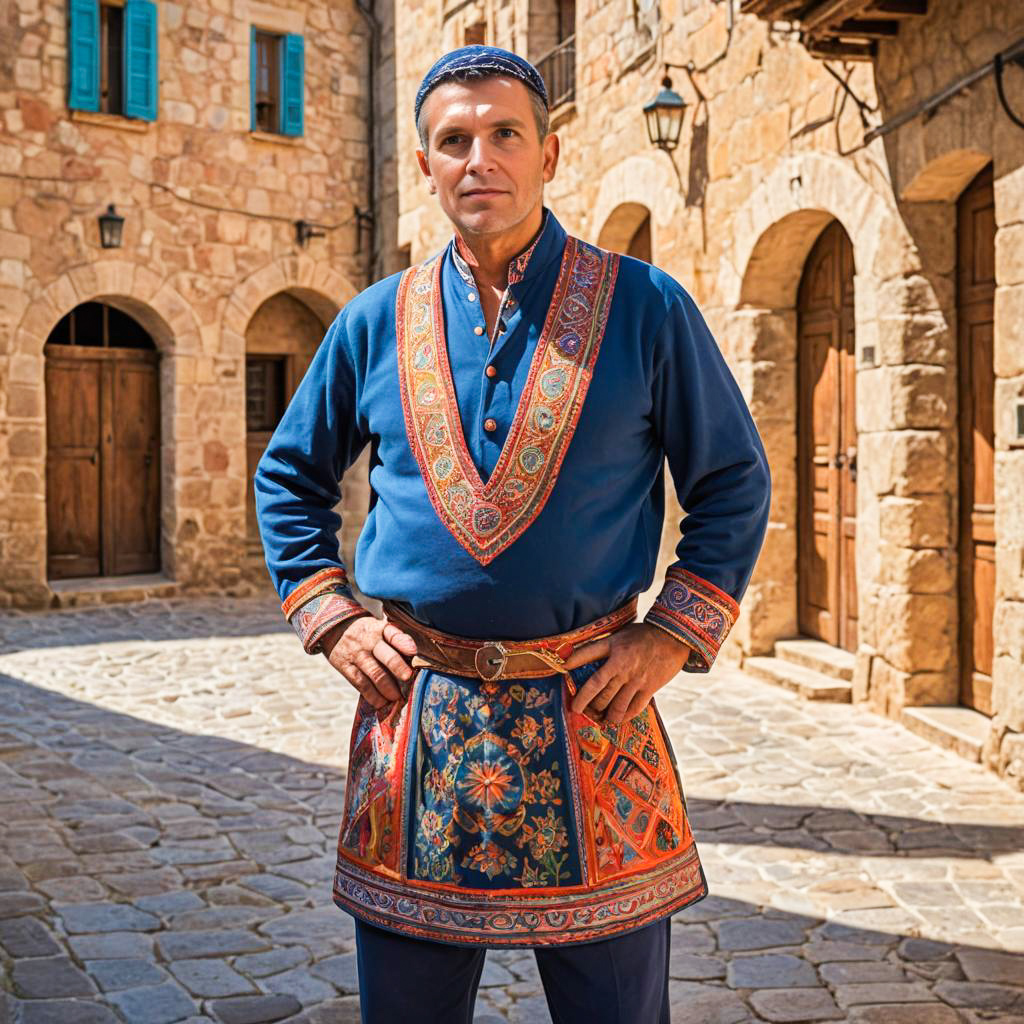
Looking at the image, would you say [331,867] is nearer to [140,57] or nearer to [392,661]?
[392,661]

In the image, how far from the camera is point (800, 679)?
7418 mm

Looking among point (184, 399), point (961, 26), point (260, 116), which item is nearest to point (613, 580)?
point (961, 26)

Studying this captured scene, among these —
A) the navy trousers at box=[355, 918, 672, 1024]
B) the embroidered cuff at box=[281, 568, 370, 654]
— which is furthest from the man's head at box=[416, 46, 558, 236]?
the navy trousers at box=[355, 918, 672, 1024]

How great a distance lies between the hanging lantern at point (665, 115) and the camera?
8734mm

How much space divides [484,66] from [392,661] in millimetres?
919

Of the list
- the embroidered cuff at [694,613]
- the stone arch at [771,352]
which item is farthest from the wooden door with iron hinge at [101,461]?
the embroidered cuff at [694,613]

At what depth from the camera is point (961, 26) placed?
19.4ft

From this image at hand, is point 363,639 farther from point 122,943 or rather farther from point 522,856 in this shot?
point 122,943

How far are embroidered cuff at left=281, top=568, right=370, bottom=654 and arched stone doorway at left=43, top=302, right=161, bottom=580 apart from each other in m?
10.9

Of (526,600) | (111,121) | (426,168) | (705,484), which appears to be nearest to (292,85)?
(111,121)

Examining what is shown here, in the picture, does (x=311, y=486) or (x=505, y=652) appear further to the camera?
(x=311, y=486)

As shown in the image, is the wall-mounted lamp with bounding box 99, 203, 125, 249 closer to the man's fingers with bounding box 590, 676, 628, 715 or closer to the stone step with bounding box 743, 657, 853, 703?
the stone step with bounding box 743, 657, 853, 703

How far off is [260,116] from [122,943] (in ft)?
36.8

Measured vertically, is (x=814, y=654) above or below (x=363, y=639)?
below
